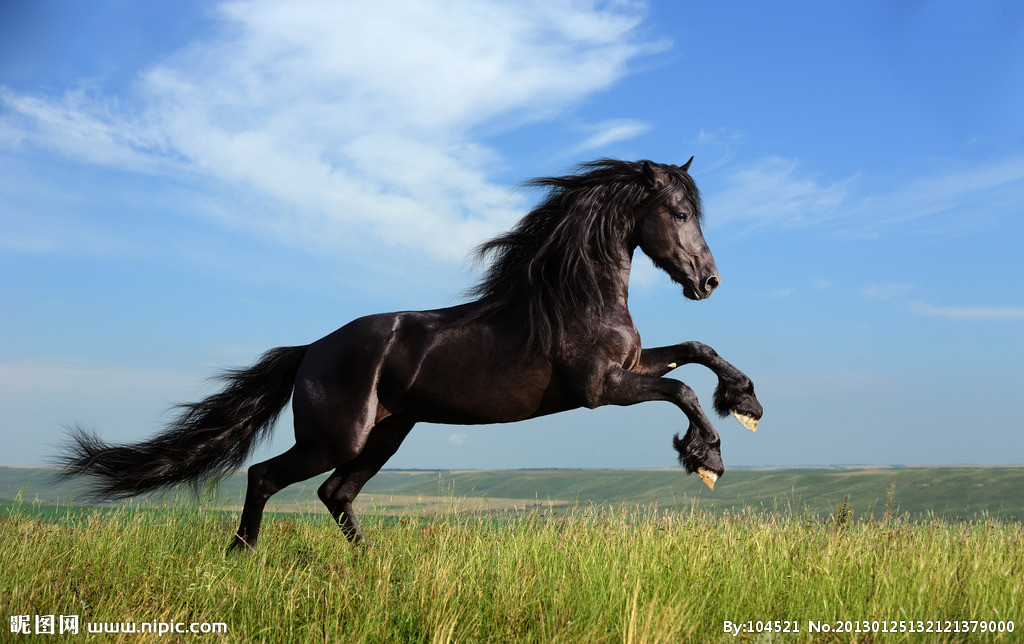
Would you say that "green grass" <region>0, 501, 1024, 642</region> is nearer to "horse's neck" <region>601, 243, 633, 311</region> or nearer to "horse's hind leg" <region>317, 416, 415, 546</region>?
"horse's hind leg" <region>317, 416, 415, 546</region>

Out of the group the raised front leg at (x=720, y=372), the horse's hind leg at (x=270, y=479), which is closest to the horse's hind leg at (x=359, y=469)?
the horse's hind leg at (x=270, y=479)

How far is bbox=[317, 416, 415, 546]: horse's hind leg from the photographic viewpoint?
6.27m

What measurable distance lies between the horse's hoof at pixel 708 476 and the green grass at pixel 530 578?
47 cm

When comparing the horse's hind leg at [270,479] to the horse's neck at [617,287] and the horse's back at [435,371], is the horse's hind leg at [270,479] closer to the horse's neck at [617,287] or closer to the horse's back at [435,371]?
the horse's back at [435,371]

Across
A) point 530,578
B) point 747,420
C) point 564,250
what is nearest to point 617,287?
point 564,250

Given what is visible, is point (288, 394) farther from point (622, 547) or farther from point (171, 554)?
point (622, 547)

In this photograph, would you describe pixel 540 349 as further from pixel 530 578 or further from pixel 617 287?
pixel 530 578

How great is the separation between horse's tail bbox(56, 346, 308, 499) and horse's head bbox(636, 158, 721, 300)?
304cm

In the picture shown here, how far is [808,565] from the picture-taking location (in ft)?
16.1

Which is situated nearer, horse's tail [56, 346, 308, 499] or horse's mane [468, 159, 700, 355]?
horse's mane [468, 159, 700, 355]

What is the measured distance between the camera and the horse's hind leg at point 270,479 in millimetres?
5852

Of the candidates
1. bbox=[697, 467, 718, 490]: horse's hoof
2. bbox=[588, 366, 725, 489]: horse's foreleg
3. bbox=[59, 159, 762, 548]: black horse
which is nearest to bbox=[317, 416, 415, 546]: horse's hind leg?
bbox=[59, 159, 762, 548]: black horse

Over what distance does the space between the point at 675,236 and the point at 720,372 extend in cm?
105

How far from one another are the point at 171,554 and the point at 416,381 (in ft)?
6.74
